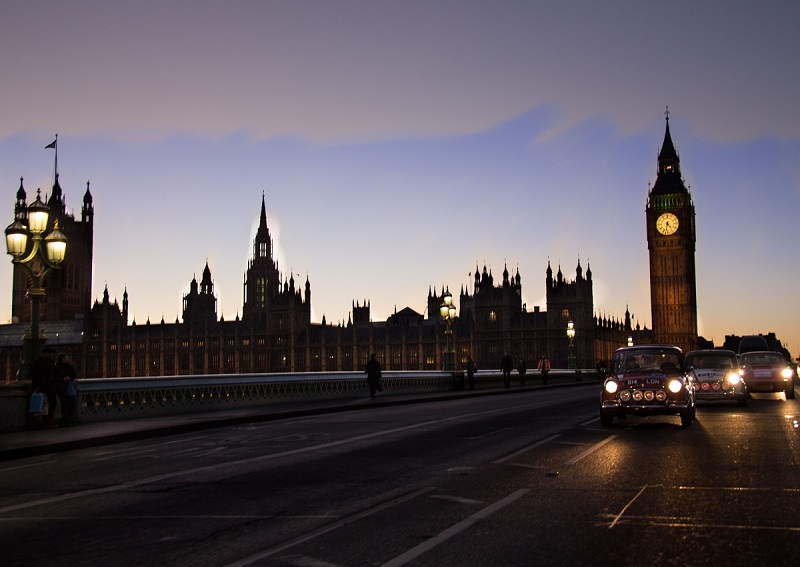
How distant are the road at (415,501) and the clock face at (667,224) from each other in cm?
14229

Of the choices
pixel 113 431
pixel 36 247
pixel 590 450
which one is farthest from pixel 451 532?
pixel 36 247

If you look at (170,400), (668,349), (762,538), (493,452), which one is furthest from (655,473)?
(170,400)

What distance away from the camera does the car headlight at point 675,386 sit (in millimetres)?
17375

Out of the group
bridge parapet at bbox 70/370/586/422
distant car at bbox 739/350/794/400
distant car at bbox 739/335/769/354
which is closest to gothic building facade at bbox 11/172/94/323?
distant car at bbox 739/335/769/354

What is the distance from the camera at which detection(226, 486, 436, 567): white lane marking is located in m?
6.03

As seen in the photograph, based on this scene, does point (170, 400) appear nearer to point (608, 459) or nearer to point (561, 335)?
point (608, 459)

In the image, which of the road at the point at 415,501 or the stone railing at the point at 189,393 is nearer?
the road at the point at 415,501

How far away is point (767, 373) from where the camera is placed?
110 ft

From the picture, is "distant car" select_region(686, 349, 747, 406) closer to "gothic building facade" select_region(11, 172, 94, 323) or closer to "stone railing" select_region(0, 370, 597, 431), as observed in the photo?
"stone railing" select_region(0, 370, 597, 431)

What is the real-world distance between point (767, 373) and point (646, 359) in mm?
17628

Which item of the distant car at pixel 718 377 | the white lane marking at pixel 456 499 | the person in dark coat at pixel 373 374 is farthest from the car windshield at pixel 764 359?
the white lane marking at pixel 456 499

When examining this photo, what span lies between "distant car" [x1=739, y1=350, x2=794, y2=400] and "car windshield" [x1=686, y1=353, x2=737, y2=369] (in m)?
7.72

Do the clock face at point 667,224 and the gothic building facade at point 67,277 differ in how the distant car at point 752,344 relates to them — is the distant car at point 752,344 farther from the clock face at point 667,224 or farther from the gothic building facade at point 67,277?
the gothic building facade at point 67,277

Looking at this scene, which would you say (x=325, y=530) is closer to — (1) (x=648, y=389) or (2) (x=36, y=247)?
(1) (x=648, y=389)
